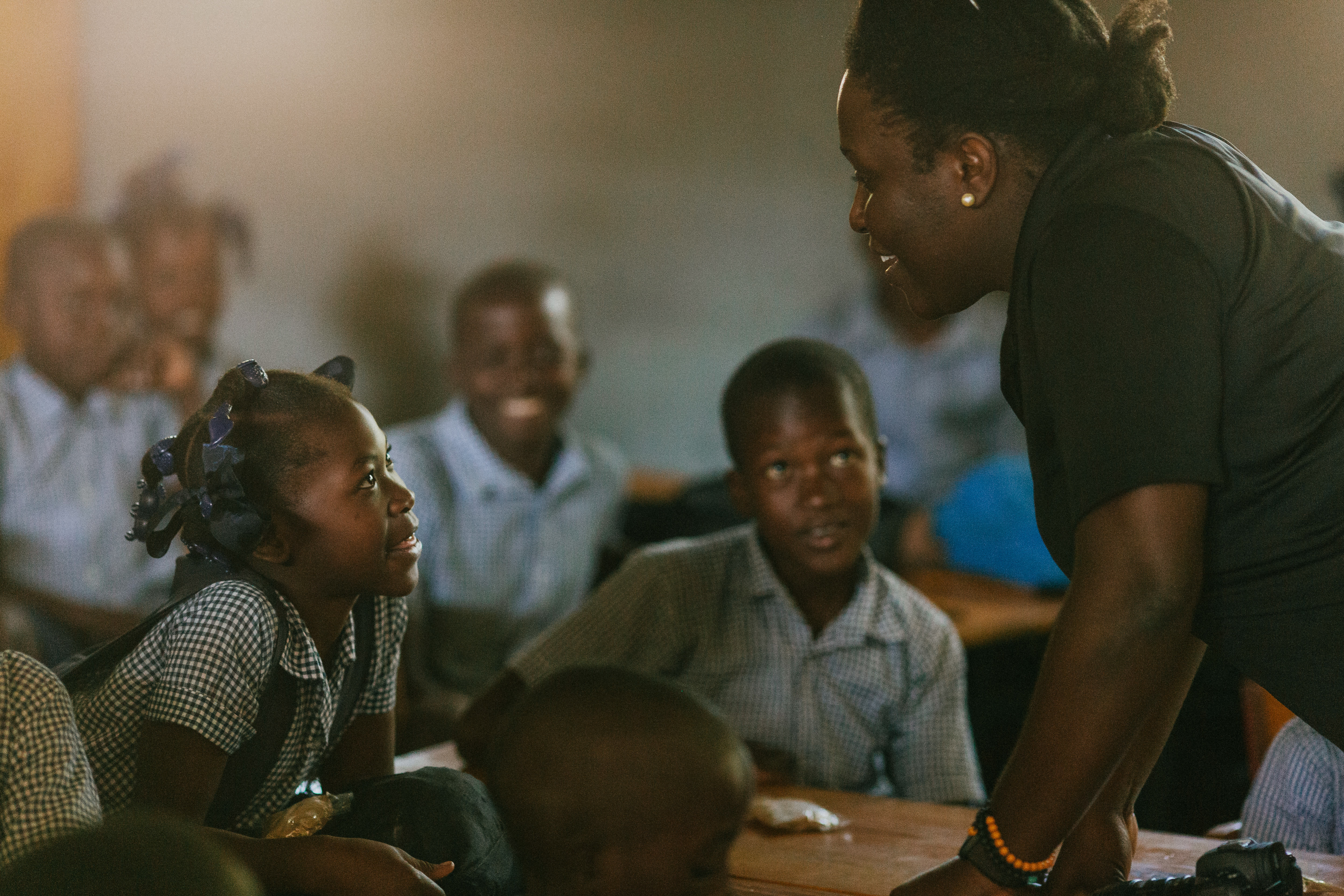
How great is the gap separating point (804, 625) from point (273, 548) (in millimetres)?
Result: 991

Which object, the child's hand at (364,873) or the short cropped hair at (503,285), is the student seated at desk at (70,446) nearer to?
the short cropped hair at (503,285)

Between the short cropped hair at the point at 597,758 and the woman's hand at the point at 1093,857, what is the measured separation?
46cm

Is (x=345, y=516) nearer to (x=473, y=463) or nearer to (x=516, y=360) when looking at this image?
(x=473, y=463)

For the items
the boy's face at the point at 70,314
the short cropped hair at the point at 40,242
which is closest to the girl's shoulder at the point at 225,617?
the boy's face at the point at 70,314

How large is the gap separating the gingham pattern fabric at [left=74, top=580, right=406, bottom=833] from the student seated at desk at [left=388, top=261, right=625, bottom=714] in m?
1.57

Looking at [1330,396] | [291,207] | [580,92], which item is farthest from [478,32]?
[1330,396]

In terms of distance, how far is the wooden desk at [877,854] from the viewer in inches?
56.2

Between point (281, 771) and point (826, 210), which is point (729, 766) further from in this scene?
point (826, 210)

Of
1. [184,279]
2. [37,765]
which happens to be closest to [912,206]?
[37,765]

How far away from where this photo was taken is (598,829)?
1.02 metres

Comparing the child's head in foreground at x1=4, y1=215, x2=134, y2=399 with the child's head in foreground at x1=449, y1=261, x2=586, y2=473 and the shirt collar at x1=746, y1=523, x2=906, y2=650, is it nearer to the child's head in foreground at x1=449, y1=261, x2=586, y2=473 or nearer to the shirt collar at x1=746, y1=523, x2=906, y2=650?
the child's head in foreground at x1=449, y1=261, x2=586, y2=473

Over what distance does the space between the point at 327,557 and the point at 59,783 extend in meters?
0.40

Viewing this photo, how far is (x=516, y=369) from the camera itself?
3.36 metres

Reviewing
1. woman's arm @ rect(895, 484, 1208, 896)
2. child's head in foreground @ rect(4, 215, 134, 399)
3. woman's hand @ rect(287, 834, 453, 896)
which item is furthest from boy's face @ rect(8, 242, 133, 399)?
woman's arm @ rect(895, 484, 1208, 896)
